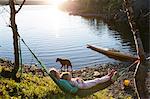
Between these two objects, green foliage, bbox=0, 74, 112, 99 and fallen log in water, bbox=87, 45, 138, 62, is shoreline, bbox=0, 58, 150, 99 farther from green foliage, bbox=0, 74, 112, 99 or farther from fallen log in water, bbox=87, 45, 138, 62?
green foliage, bbox=0, 74, 112, 99

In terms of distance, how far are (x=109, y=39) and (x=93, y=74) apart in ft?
71.7

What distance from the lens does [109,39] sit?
46219mm

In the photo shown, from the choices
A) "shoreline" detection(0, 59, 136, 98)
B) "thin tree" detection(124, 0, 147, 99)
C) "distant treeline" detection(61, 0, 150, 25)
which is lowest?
"shoreline" detection(0, 59, 136, 98)

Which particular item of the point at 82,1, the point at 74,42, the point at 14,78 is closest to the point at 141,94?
the point at 14,78

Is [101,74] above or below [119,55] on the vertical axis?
below

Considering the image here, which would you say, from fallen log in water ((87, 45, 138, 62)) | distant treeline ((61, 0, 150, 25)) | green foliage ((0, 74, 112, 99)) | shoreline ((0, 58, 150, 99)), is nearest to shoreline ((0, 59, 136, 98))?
shoreline ((0, 58, 150, 99))

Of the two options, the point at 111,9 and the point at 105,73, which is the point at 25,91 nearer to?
the point at 105,73

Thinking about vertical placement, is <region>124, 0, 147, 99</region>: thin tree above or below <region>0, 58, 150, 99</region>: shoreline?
above

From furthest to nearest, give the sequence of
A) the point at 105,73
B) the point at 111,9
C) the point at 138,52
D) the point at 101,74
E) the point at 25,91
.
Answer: the point at 111,9
the point at 105,73
the point at 101,74
the point at 138,52
the point at 25,91

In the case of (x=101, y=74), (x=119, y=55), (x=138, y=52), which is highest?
(x=138, y=52)

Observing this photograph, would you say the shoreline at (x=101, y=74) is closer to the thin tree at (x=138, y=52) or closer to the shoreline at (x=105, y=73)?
the shoreline at (x=105, y=73)

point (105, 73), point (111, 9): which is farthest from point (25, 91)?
point (111, 9)

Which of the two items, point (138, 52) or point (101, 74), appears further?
point (101, 74)

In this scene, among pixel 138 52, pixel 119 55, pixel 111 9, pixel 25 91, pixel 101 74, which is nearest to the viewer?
pixel 25 91
